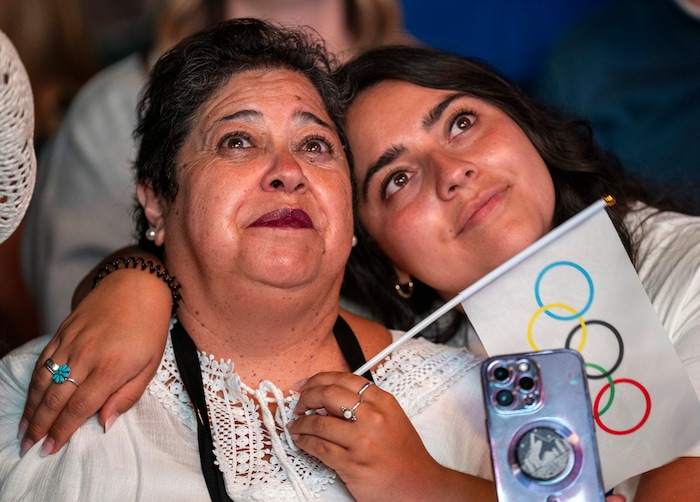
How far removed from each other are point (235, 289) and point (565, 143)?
0.94 metres

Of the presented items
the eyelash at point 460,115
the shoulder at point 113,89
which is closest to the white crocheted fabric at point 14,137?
the eyelash at point 460,115

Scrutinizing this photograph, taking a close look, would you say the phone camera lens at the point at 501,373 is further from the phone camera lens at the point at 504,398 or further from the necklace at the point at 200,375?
the necklace at the point at 200,375

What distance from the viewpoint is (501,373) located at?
1.20m

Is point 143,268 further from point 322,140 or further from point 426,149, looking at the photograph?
point 426,149

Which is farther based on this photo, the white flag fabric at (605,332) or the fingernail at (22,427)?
the fingernail at (22,427)

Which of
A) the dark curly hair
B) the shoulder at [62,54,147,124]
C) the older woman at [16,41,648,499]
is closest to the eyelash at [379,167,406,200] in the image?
the older woman at [16,41,648,499]

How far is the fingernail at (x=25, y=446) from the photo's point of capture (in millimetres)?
1578

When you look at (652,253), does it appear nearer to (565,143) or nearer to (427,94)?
(565,143)

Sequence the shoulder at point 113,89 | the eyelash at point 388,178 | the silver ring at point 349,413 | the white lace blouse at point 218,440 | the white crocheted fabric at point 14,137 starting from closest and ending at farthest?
the white crocheted fabric at point 14,137 → the silver ring at point 349,413 → the white lace blouse at point 218,440 → the eyelash at point 388,178 → the shoulder at point 113,89

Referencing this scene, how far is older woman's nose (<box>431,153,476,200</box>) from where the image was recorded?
6.10 ft

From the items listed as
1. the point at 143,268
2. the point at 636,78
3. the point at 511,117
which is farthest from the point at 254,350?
the point at 636,78

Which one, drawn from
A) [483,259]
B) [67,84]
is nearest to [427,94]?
[483,259]

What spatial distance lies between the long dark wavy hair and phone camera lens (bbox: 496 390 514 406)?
83 cm

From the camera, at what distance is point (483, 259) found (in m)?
1.88
